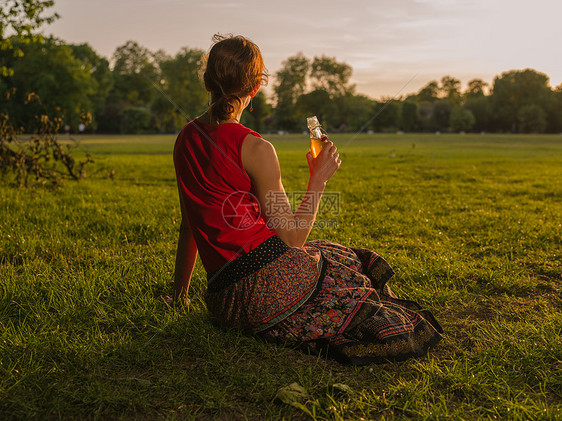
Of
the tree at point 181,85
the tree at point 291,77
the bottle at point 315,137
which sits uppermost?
the tree at point 181,85

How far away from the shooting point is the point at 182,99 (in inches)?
2594

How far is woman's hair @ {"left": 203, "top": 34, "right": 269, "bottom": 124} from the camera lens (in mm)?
2514

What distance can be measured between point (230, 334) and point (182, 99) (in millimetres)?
66626

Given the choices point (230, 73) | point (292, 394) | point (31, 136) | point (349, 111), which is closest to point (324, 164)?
point (230, 73)

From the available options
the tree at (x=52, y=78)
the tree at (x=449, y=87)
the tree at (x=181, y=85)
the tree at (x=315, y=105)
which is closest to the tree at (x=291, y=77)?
the tree at (x=315, y=105)

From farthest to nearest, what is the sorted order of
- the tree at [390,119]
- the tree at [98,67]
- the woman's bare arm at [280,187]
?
the tree at [390,119]
the tree at [98,67]
the woman's bare arm at [280,187]

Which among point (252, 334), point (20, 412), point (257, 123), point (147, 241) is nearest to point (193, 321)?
point (252, 334)

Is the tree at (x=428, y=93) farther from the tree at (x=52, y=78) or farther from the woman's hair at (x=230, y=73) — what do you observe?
the woman's hair at (x=230, y=73)

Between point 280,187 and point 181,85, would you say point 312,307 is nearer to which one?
point 280,187

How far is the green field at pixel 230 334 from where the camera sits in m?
2.47

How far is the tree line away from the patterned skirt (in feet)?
120

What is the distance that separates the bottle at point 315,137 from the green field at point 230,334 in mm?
1353

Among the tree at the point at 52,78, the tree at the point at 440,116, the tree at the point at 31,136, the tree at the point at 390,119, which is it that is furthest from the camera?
the tree at the point at 440,116

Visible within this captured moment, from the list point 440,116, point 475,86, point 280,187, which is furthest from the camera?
point 475,86
